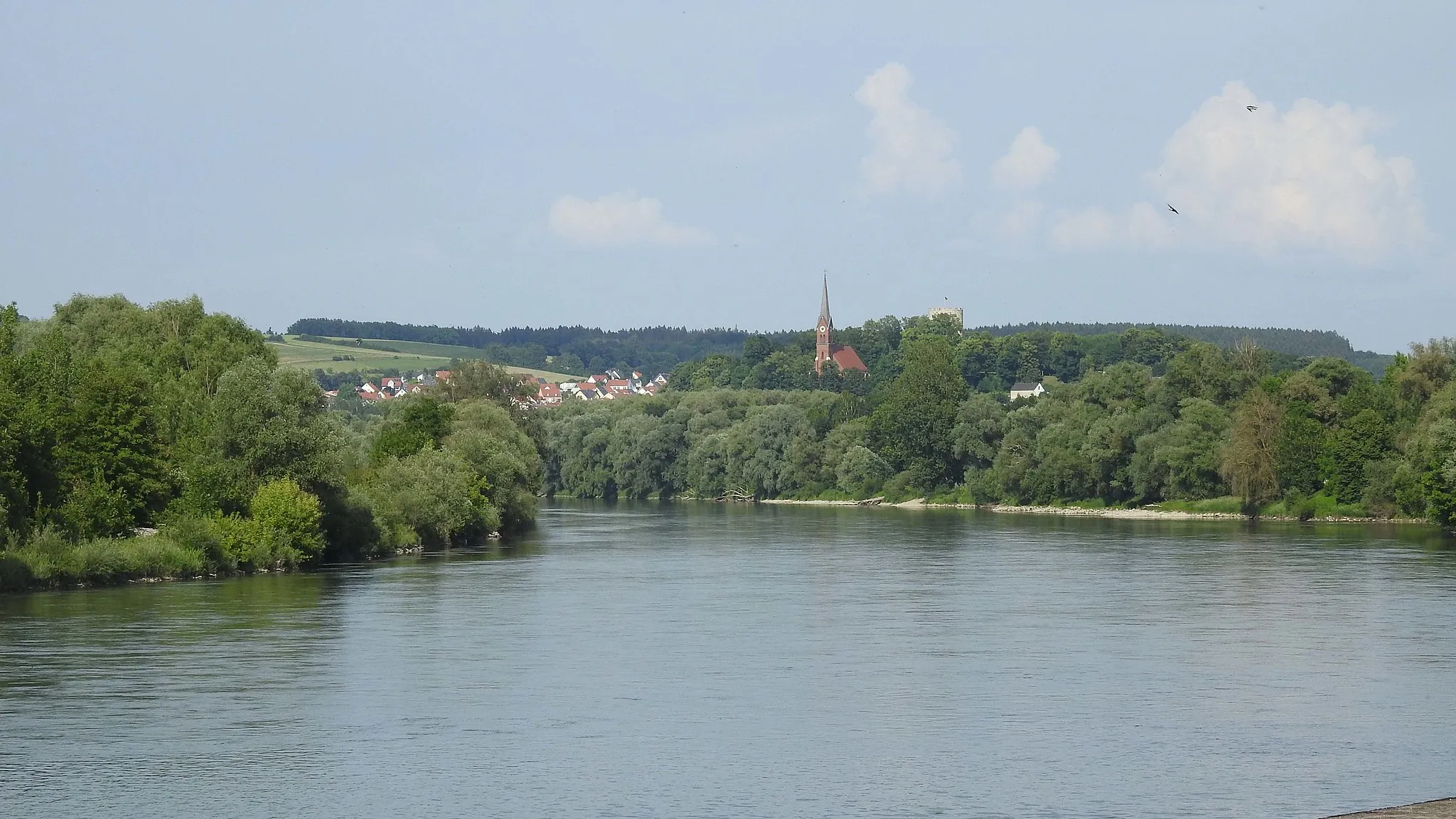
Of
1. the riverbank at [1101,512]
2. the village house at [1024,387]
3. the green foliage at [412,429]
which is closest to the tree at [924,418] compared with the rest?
the riverbank at [1101,512]

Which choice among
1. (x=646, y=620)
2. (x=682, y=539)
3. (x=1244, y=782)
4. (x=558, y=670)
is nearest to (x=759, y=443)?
(x=682, y=539)

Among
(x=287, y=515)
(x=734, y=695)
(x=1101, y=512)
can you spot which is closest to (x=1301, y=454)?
(x=1101, y=512)

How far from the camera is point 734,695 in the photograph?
2552 cm

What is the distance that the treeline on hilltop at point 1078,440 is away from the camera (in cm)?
7738

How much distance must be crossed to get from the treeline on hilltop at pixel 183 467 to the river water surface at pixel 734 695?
1.84m

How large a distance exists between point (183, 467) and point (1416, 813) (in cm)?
4052

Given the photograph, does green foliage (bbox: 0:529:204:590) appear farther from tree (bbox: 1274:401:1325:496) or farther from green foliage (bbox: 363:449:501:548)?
tree (bbox: 1274:401:1325:496)

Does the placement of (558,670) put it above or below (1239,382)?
below

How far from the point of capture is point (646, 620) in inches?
1407

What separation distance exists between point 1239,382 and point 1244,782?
7585 centimetres

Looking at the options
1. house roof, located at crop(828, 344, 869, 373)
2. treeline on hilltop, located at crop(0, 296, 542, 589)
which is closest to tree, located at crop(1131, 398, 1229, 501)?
treeline on hilltop, located at crop(0, 296, 542, 589)

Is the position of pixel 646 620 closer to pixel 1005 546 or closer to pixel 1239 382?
pixel 1005 546

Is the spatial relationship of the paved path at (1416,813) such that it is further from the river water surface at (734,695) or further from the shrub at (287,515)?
the shrub at (287,515)

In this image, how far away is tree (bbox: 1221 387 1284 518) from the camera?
263 feet
